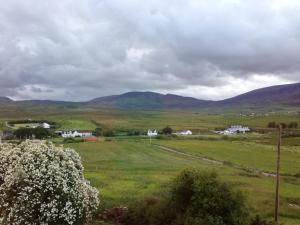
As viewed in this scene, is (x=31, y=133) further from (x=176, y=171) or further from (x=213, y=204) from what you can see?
(x=213, y=204)

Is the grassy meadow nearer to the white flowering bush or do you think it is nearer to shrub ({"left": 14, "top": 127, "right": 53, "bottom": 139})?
the white flowering bush

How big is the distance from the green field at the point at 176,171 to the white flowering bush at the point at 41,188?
1548cm

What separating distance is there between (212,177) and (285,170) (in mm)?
40072

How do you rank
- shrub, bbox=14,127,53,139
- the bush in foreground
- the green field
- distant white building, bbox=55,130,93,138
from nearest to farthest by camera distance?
1. the bush in foreground
2. the green field
3. shrub, bbox=14,127,53,139
4. distant white building, bbox=55,130,93,138

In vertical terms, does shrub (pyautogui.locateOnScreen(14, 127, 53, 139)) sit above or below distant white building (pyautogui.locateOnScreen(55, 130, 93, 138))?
above

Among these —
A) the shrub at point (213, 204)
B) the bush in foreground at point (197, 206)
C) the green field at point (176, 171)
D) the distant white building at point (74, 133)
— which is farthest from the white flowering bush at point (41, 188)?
the distant white building at point (74, 133)

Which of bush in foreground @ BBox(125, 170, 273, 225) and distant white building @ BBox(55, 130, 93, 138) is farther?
distant white building @ BBox(55, 130, 93, 138)

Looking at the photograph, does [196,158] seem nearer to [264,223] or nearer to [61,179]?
[264,223]

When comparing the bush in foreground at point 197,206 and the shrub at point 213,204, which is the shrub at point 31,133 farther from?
the shrub at point 213,204

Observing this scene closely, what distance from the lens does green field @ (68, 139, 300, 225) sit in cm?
4650

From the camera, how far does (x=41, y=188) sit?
26438mm

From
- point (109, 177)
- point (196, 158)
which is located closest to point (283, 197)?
point (109, 177)

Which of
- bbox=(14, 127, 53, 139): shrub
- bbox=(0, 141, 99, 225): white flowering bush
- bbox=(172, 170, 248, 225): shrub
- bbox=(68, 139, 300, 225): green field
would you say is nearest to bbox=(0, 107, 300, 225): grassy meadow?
bbox=(68, 139, 300, 225): green field

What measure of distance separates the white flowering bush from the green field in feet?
50.8
